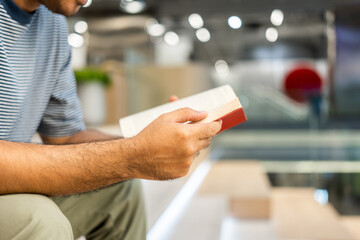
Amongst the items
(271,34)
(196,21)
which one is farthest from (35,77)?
(271,34)

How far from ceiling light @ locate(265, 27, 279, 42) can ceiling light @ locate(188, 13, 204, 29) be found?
1.45 m

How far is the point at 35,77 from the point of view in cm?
96

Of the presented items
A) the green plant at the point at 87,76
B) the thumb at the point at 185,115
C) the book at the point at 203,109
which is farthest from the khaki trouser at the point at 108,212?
the green plant at the point at 87,76

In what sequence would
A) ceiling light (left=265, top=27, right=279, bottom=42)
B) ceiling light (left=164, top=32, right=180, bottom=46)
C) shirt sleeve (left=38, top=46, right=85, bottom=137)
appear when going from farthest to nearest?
ceiling light (left=265, top=27, right=279, bottom=42) → ceiling light (left=164, top=32, right=180, bottom=46) → shirt sleeve (left=38, top=46, right=85, bottom=137)

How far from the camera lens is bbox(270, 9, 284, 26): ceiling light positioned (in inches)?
251

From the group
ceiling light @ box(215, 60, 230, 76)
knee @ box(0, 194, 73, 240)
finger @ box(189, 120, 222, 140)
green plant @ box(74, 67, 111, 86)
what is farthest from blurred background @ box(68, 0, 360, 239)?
ceiling light @ box(215, 60, 230, 76)

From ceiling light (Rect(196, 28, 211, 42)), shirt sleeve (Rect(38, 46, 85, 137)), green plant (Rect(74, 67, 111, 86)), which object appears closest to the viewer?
shirt sleeve (Rect(38, 46, 85, 137))

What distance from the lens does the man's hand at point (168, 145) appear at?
69 cm

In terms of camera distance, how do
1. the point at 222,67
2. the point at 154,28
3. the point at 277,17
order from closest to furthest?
the point at 277,17 < the point at 154,28 < the point at 222,67

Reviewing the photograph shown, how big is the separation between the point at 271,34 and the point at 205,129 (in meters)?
8.55

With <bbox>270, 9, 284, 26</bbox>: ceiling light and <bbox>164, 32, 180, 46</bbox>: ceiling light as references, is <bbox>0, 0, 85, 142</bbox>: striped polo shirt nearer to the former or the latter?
<bbox>270, 9, 284, 26</bbox>: ceiling light

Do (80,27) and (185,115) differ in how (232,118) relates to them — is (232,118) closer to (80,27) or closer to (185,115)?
(185,115)

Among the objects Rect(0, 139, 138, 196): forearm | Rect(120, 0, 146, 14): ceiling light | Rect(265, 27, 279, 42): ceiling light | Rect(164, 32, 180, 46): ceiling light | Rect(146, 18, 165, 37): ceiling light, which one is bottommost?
Rect(265, 27, 279, 42): ceiling light

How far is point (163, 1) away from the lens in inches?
258
